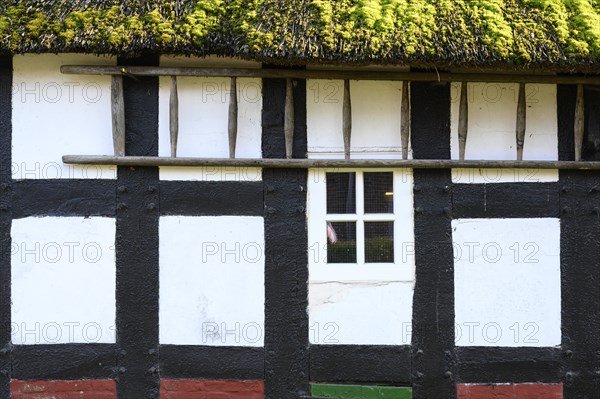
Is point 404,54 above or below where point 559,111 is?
above

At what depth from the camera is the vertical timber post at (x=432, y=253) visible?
4.25 metres

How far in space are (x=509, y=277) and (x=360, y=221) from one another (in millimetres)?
1086

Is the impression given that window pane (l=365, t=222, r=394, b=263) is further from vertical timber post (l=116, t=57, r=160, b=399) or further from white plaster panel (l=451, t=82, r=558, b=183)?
vertical timber post (l=116, t=57, r=160, b=399)

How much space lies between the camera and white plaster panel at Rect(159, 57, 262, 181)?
4.28 metres

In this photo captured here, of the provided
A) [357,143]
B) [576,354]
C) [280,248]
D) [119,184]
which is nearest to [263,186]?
[280,248]

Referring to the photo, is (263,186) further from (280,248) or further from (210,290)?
(210,290)

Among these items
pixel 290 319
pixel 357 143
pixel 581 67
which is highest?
pixel 581 67

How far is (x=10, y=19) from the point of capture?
13.1 feet

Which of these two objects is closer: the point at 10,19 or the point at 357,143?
the point at 10,19

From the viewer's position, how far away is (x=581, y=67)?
13.0 ft

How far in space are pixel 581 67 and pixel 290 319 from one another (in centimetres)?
249

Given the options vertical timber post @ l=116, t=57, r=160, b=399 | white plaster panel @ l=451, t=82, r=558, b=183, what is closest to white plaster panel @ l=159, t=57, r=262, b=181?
vertical timber post @ l=116, t=57, r=160, b=399

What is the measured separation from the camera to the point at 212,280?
4258 mm

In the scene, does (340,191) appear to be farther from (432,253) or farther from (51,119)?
(51,119)
